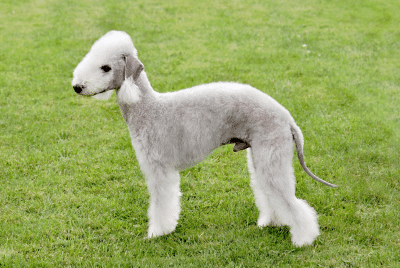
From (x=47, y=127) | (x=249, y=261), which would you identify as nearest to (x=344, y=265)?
(x=249, y=261)

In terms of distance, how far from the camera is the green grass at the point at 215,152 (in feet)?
12.8

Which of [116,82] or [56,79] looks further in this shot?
[56,79]

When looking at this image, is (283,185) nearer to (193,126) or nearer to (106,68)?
(193,126)

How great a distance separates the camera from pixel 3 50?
364 inches

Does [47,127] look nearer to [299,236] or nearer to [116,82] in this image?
[116,82]

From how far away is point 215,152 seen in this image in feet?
18.7

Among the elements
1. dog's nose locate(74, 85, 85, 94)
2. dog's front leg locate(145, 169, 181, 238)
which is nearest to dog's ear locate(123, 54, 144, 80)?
Result: dog's nose locate(74, 85, 85, 94)

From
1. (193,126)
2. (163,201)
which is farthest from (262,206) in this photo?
(193,126)

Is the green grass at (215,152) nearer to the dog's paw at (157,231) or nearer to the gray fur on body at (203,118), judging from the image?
the dog's paw at (157,231)

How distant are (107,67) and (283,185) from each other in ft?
5.98

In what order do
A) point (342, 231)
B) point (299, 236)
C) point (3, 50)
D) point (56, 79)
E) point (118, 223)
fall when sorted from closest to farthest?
point (299, 236), point (342, 231), point (118, 223), point (56, 79), point (3, 50)

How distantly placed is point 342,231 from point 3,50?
8330mm

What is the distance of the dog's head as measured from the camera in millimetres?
3432

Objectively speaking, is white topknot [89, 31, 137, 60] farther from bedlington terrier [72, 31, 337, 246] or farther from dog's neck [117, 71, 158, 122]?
dog's neck [117, 71, 158, 122]
